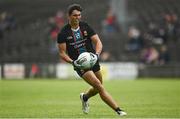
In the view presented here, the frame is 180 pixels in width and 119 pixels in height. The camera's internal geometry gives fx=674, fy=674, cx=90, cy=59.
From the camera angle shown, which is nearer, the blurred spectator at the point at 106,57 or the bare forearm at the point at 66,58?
the bare forearm at the point at 66,58

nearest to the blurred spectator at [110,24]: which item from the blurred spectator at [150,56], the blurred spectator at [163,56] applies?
the blurred spectator at [150,56]

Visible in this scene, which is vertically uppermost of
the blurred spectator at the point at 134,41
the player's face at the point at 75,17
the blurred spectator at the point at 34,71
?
the player's face at the point at 75,17

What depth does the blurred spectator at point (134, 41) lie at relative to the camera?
3906 cm

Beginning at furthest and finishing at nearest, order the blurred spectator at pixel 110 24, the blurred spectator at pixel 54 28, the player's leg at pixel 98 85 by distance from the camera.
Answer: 1. the blurred spectator at pixel 54 28
2. the blurred spectator at pixel 110 24
3. the player's leg at pixel 98 85

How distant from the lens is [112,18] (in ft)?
131

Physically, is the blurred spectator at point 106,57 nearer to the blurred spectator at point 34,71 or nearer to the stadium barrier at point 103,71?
the stadium barrier at point 103,71

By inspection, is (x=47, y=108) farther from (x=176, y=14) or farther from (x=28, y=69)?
(x=176, y=14)

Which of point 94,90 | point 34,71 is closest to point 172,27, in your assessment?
point 34,71

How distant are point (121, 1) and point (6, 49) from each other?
7814 mm

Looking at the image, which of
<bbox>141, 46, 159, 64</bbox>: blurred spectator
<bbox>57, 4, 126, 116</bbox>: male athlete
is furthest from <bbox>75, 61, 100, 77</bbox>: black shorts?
<bbox>141, 46, 159, 64</bbox>: blurred spectator

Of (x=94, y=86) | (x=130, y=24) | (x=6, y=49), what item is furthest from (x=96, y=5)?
(x=94, y=86)

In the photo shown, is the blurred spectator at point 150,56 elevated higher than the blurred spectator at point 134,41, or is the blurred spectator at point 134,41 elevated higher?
the blurred spectator at point 134,41

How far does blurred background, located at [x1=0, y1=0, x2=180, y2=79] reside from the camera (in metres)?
38.3

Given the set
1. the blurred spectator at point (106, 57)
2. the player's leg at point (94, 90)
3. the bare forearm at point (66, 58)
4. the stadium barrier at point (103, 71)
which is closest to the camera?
the bare forearm at point (66, 58)
